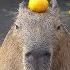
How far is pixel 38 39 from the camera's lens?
87.0 inches

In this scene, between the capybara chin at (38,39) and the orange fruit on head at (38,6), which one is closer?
the capybara chin at (38,39)

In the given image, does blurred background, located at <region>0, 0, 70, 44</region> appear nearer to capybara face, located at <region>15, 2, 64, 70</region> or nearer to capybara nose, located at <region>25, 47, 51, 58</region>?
capybara face, located at <region>15, 2, 64, 70</region>

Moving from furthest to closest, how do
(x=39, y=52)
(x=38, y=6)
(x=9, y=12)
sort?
(x=9, y=12) → (x=38, y=6) → (x=39, y=52)

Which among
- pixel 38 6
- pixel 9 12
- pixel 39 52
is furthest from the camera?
pixel 9 12

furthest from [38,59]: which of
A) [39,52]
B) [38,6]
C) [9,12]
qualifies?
[9,12]

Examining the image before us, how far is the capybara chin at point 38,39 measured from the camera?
220 cm

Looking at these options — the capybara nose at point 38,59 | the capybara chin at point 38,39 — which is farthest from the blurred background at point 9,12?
the capybara nose at point 38,59

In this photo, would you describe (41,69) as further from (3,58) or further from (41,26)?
(3,58)

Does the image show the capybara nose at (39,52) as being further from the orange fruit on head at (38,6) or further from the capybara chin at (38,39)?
the orange fruit on head at (38,6)

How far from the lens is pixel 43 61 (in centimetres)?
221

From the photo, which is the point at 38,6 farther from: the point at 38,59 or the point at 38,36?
the point at 38,59

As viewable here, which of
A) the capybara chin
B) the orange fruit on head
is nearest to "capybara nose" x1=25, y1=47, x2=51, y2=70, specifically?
the capybara chin

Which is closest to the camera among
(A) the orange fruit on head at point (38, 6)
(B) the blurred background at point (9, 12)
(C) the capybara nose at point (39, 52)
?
(C) the capybara nose at point (39, 52)

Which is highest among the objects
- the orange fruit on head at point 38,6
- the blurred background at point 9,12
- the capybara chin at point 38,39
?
the blurred background at point 9,12
